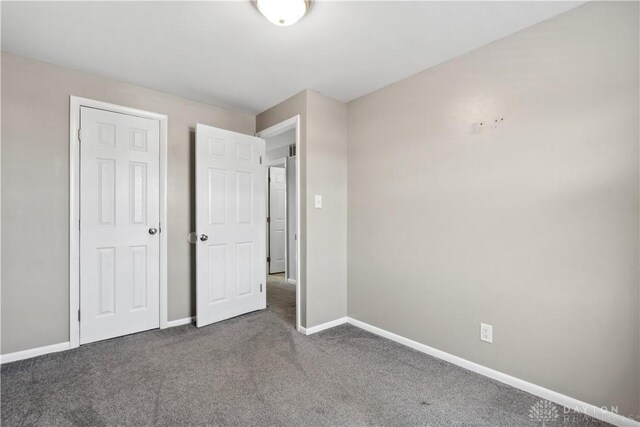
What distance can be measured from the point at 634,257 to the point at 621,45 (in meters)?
1.14

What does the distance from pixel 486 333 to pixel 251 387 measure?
166cm

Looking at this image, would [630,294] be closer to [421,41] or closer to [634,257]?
[634,257]

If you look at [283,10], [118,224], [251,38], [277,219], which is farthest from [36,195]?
[277,219]

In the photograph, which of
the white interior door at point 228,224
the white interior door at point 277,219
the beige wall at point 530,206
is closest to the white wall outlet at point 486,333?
the beige wall at point 530,206

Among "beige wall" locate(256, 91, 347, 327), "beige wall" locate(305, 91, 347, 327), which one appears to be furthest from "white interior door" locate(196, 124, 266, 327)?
"beige wall" locate(305, 91, 347, 327)

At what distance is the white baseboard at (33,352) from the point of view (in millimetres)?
2207

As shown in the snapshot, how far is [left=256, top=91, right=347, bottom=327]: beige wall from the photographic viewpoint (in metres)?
2.85

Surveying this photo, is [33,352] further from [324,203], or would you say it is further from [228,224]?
[324,203]

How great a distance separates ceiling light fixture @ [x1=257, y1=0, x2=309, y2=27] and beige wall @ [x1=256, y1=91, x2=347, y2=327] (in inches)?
43.2

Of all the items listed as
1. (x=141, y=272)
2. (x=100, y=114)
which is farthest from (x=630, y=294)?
(x=100, y=114)

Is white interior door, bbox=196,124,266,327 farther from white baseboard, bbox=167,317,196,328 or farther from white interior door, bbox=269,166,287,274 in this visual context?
white interior door, bbox=269,166,287,274

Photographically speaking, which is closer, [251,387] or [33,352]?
[251,387]

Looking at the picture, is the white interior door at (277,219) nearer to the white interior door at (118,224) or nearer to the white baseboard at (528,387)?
the white interior door at (118,224)

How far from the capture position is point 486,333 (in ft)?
6.85
